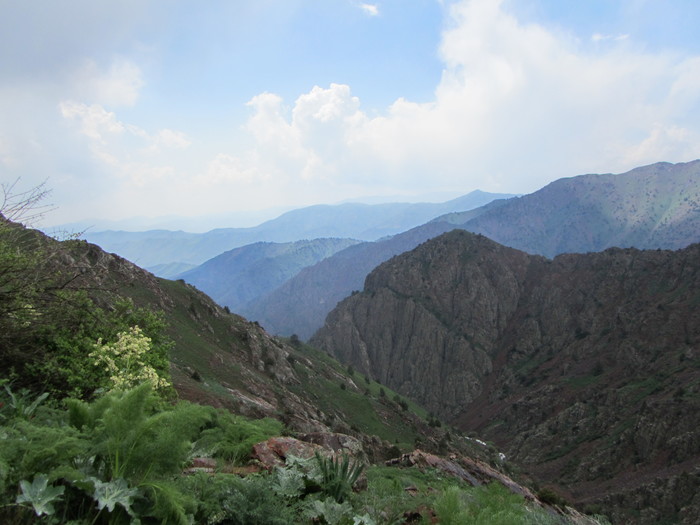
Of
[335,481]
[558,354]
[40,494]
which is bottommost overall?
[558,354]

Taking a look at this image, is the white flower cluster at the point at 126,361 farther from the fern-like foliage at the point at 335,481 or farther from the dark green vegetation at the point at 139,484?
the fern-like foliage at the point at 335,481

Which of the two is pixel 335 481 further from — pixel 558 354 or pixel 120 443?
pixel 558 354

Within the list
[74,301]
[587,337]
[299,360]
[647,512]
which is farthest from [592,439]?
[74,301]

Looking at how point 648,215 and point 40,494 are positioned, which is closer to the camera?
point 40,494

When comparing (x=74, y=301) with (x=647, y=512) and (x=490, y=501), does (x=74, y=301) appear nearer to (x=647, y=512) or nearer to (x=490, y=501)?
(x=490, y=501)

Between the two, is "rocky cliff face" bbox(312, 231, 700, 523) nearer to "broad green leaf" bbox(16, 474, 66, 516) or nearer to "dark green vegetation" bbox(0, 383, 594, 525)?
"dark green vegetation" bbox(0, 383, 594, 525)

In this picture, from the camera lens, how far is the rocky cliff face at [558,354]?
43.0 meters

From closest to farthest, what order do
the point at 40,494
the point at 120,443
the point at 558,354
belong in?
the point at 40,494 < the point at 120,443 < the point at 558,354

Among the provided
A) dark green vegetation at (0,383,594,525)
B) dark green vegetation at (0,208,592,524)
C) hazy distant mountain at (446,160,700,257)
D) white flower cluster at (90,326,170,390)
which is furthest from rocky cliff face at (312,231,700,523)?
hazy distant mountain at (446,160,700,257)

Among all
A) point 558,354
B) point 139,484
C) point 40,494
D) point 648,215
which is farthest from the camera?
point 648,215

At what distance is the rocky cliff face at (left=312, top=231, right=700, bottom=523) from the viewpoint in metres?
43.0

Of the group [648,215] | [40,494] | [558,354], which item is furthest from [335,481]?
[648,215]

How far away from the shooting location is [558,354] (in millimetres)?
76125

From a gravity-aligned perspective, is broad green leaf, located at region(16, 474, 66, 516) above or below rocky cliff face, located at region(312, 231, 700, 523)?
above
